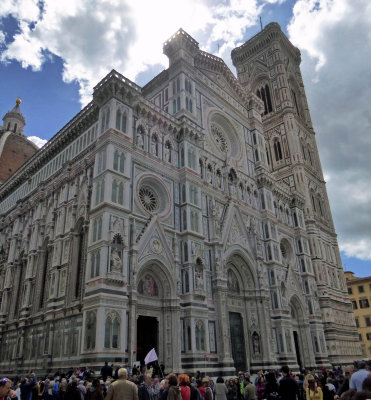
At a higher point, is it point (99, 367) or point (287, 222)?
point (287, 222)

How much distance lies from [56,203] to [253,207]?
17.3m

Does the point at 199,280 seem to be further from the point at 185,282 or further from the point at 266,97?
the point at 266,97

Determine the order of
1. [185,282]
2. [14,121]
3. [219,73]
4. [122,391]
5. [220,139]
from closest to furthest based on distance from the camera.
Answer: [122,391], [185,282], [220,139], [219,73], [14,121]

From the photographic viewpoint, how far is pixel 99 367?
16969 mm

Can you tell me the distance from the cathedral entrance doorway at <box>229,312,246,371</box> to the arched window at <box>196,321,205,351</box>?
4806 mm

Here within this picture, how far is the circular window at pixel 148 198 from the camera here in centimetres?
2391

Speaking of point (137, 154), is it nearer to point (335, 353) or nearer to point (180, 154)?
point (180, 154)

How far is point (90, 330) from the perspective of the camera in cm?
1814

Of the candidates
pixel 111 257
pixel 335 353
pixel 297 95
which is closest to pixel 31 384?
pixel 111 257

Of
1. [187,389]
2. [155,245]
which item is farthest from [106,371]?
[187,389]

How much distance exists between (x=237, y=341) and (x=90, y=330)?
13.1m

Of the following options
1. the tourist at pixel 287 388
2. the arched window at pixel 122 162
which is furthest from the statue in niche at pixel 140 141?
the tourist at pixel 287 388

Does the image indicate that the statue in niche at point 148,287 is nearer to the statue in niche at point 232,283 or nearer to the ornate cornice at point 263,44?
the statue in niche at point 232,283

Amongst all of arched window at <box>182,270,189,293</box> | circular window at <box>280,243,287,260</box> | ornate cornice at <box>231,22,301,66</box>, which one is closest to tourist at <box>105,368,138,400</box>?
arched window at <box>182,270,189,293</box>
